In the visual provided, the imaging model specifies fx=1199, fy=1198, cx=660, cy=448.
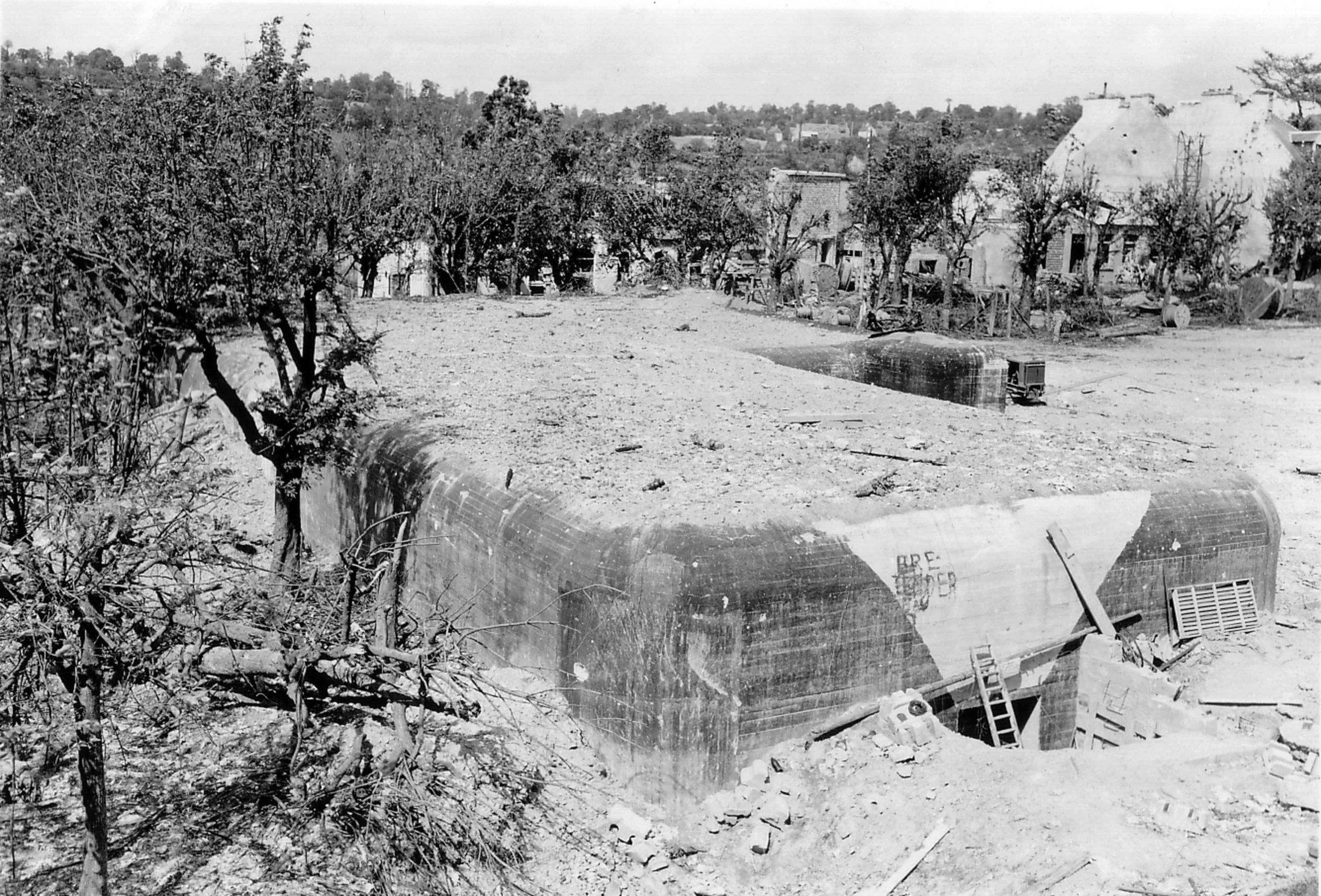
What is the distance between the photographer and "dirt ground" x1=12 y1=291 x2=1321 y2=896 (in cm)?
805

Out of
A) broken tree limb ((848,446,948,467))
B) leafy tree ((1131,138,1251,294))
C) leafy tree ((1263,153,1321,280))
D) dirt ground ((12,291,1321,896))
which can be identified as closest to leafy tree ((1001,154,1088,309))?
leafy tree ((1131,138,1251,294))

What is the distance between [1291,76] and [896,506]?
168 feet

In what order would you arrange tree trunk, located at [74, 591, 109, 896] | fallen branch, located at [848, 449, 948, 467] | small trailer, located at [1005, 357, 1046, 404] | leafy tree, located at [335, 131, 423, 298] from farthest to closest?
small trailer, located at [1005, 357, 1046, 404], fallen branch, located at [848, 449, 948, 467], leafy tree, located at [335, 131, 423, 298], tree trunk, located at [74, 591, 109, 896]

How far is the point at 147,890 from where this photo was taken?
7.74 meters

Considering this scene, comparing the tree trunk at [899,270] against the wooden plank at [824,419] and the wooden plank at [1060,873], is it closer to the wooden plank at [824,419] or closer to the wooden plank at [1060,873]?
the wooden plank at [824,419]

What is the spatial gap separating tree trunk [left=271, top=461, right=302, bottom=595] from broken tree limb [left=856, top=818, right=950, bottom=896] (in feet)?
18.6

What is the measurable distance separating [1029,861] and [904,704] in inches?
70.3

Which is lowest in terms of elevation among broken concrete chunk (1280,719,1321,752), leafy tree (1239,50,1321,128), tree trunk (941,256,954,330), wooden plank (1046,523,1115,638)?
broken concrete chunk (1280,719,1321,752)

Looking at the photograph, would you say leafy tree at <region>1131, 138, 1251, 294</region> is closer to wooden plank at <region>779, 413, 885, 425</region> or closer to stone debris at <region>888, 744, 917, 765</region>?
wooden plank at <region>779, 413, 885, 425</region>

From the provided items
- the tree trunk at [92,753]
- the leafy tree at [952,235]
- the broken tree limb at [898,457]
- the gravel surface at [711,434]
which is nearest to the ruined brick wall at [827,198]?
the leafy tree at [952,235]

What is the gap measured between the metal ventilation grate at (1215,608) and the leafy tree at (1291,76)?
46.9 meters

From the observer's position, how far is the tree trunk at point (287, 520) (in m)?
11.0

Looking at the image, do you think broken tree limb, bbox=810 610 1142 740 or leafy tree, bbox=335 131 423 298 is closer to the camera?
broken tree limb, bbox=810 610 1142 740

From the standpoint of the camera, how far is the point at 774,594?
9.11m
